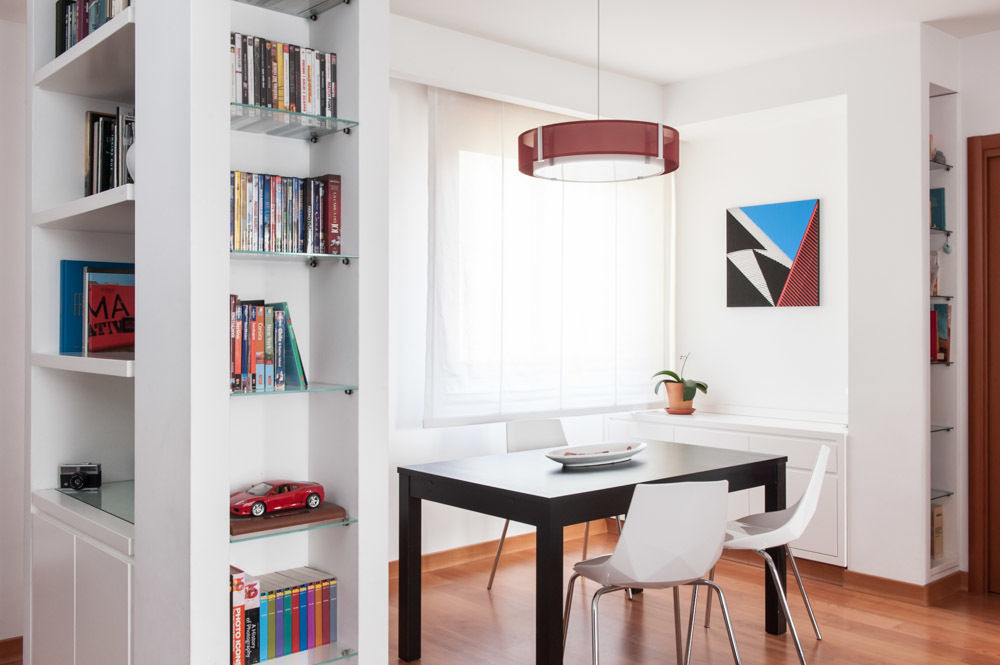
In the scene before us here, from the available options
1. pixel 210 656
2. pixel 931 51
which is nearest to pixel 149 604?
pixel 210 656

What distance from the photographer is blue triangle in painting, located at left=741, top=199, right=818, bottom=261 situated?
509 centimetres

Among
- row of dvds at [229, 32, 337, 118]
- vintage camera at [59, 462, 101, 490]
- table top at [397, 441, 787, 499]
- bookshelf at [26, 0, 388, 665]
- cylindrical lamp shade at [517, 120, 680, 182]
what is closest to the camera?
bookshelf at [26, 0, 388, 665]

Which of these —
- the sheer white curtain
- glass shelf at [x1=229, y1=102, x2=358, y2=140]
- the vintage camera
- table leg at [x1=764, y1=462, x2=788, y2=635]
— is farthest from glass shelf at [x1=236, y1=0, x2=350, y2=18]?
table leg at [x1=764, y1=462, x2=788, y2=635]

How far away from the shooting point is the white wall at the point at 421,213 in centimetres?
441

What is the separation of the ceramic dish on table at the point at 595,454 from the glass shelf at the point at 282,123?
1768mm

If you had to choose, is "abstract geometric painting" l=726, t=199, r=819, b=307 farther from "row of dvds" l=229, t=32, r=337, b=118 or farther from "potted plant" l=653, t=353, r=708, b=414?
"row of dvds" l=229, t=32, r=337, b=118

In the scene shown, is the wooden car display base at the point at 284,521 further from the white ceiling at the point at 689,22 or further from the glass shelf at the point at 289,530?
the white ceiling at the point at 689,22

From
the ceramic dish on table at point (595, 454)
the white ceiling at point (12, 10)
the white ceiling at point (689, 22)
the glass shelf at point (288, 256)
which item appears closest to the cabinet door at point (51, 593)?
the glass shelf at point (288, 256)

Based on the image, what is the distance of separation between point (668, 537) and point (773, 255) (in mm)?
2915

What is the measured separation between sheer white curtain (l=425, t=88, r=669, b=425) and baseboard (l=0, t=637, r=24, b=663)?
205 centimetres

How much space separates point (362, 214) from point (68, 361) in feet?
3.36

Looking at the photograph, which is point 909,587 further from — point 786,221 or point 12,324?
point 12,324

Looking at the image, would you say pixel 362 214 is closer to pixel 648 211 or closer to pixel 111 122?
pixel 111 122

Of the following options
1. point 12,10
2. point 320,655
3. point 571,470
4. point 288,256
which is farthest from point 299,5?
point 12,10
